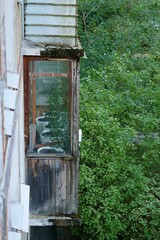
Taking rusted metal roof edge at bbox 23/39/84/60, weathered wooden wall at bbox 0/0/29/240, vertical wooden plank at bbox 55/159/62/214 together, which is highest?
rusted metal roof edge at bbox 23/39/84/60

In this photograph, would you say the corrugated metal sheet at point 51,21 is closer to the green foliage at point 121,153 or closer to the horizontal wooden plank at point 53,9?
the horizontal wooden plank at point 53,9

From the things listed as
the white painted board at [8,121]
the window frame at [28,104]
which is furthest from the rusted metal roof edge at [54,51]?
the white painted board at [8,121]

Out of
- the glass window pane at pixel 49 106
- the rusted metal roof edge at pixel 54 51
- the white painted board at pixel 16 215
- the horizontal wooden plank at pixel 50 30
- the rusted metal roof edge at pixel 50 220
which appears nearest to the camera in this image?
the white painted board at pixel 16 215

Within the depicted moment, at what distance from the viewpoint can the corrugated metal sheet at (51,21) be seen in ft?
17.3

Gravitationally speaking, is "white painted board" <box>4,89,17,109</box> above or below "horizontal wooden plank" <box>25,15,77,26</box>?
below

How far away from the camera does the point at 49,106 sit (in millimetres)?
5430

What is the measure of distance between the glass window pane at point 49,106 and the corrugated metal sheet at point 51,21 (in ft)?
1.14

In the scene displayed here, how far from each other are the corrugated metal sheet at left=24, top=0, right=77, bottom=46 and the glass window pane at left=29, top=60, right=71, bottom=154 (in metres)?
0.35

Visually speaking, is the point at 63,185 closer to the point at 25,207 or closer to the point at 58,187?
the point at 58,187

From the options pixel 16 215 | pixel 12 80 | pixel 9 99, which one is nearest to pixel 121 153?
pixel 12 80

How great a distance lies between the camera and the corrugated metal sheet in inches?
208

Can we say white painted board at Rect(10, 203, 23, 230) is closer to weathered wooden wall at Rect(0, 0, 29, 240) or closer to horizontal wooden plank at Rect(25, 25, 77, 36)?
weathered wooden wall at Rect(0, 0, 29, 240)

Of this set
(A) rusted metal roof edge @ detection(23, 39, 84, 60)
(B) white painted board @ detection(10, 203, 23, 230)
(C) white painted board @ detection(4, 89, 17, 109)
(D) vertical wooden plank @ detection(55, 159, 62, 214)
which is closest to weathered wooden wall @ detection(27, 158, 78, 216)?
(D) vertical wooden plank @ detection(55, 159, 62, 214)

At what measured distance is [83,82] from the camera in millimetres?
9312
